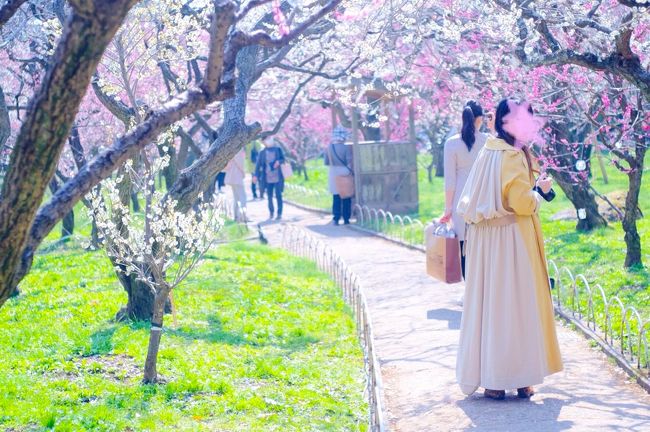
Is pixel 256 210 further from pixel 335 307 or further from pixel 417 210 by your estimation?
pixel 335 307

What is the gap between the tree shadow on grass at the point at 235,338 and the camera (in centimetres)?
923

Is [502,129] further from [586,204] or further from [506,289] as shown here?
[586,204]

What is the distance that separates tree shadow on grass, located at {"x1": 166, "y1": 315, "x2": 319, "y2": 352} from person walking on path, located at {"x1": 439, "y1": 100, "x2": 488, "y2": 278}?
1.67m

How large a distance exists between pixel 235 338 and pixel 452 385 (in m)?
2.83

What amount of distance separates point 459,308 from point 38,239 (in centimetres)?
633

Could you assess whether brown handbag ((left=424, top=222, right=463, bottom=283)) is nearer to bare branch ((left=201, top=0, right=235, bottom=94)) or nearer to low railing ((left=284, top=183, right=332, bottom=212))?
bare branch ((left=201, top=0, right=235, bottom=94))

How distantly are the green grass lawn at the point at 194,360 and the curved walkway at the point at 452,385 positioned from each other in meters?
0.34

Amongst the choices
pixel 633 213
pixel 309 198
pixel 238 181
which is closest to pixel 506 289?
pixel 633 213

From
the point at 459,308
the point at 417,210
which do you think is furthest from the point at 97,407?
the point at 417,210

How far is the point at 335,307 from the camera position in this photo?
10938mm

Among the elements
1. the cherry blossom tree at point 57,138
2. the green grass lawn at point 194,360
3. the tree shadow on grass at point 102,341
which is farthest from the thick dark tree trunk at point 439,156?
the cherry blossom tree at point 57,138

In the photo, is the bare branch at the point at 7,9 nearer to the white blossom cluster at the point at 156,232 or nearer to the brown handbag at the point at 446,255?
the white blossom cluster at the point at 156,232

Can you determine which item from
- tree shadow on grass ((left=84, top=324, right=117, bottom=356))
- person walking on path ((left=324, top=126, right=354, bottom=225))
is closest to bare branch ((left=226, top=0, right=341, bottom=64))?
tree shadow on grass ((left=84, top=324, right=117, bottom=356))

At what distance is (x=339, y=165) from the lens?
20250 millimetres
